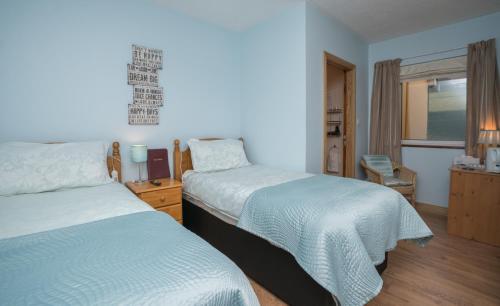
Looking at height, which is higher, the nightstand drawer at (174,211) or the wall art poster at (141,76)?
the wall art poster at (141,76)

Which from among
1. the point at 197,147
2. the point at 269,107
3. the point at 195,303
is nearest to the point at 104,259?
the point at 195,303

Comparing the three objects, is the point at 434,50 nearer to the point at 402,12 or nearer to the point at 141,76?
the point at 402,12

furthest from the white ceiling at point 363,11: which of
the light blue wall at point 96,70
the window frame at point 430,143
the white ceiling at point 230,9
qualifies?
the window frame at point 430,143

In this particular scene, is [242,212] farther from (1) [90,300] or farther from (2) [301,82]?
(2) [301,82]

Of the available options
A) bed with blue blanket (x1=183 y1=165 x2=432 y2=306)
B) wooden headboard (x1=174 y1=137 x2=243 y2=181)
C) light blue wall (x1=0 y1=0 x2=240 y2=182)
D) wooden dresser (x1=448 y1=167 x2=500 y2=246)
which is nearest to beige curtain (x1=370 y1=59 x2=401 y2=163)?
wooden dresser (x1=448 y1=167 x2=500 y2=246)

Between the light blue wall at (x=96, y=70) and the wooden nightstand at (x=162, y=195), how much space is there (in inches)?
18.5

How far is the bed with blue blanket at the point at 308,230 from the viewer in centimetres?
125

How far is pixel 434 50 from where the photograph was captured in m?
3.33

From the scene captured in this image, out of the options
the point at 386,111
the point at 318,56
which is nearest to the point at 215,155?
the point at 318,56

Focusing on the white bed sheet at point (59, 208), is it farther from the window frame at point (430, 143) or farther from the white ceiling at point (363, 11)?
the window frame at point (430, 143)

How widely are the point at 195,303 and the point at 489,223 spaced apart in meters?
3.22

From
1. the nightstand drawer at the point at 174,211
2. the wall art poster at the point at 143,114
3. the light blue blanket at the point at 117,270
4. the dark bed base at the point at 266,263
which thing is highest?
the wall art poster at the point at 143,114

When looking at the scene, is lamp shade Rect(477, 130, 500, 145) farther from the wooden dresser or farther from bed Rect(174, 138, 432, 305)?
bed Rect(174, 138, 432, 305)

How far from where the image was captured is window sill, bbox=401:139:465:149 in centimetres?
324
